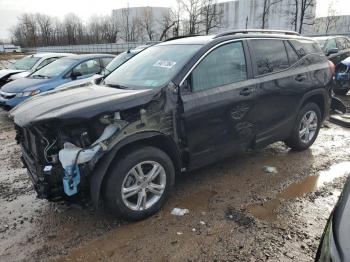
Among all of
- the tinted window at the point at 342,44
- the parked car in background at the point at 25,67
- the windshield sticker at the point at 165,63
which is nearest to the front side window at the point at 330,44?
the tinted window at the point at 342,44

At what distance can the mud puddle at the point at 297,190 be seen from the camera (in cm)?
379

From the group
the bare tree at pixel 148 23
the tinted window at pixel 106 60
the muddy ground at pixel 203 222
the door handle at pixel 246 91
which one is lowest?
the muddy ground at pixel 203 222

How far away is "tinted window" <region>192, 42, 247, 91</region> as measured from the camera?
3.94m

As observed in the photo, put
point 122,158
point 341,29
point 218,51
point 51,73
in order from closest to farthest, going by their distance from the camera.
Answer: point 122,158 → point 218,51 → point 51,73 → point 341,29

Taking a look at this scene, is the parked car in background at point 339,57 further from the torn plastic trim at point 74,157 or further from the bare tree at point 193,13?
the bare tree at point 193,13

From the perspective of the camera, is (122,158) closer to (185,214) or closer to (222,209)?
(185,214)

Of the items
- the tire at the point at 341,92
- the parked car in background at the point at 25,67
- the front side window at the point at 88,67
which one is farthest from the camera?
the parked car in background at the point at 25,67

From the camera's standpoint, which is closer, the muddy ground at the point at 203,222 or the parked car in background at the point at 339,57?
the muddy ground at the point at 203,222

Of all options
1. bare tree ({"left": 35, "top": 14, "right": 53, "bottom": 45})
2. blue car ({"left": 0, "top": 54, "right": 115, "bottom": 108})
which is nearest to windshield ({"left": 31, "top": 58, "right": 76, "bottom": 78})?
blue car ({"left": 0, "top": 54, "right": 115, "bottom": 108})

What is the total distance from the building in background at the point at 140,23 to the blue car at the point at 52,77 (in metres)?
55.7

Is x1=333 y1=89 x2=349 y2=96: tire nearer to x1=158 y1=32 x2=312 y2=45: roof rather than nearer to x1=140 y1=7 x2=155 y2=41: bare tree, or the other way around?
x1=158 y1=32 x2=312 y2=45: roof

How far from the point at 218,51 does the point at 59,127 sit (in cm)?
212

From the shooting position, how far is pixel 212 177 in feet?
15.6

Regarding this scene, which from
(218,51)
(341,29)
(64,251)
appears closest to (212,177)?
(218,51)
